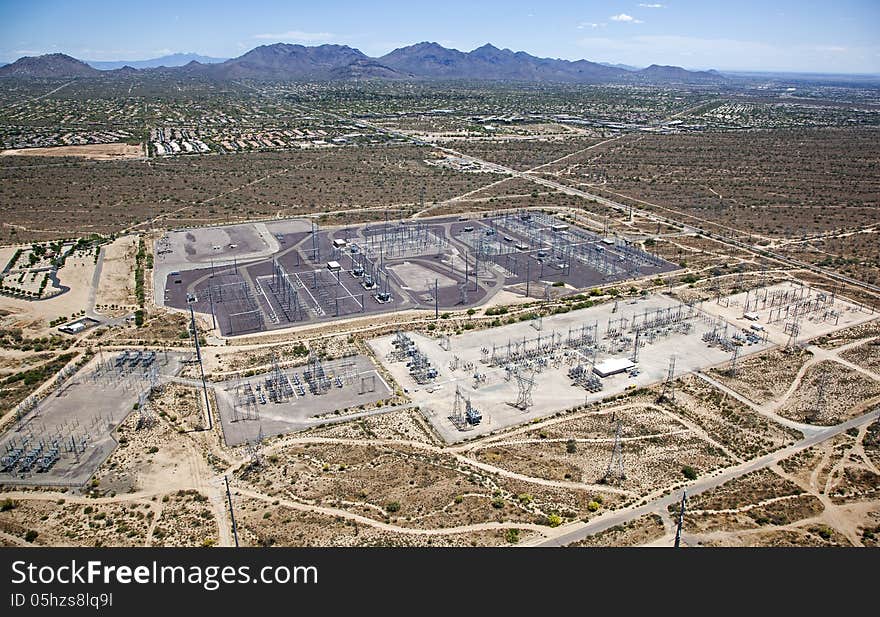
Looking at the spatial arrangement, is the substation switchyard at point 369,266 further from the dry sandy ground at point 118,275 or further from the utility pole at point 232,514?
the utility pole at point 232,514

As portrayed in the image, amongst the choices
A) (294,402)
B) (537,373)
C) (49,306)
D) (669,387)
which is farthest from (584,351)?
(49,306)

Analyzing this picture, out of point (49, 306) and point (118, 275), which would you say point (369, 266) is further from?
point (49, 306)

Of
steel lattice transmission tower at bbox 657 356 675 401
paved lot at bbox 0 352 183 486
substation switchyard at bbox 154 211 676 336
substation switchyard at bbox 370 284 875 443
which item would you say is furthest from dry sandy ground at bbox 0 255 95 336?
steel lattice transmission tower at bbox 657 356 675 401

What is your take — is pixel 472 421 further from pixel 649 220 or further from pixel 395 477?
pixel 649 220

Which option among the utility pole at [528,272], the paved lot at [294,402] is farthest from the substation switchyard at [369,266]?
the paved lot at [294,402]

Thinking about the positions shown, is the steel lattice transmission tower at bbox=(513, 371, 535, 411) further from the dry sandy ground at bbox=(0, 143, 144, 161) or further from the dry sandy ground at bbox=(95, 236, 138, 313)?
the dry sandy ground at bbox=(0, 143, 144, 161)

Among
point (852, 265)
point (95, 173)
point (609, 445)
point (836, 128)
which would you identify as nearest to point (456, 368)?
point (609, 445)
